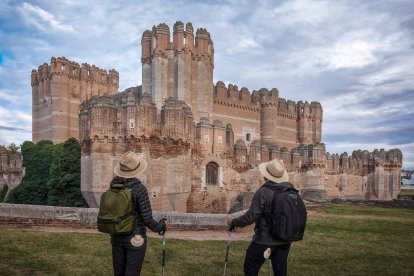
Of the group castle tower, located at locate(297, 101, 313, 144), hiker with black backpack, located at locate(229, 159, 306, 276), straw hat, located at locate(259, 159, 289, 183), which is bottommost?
hiker with black backpack, located at locate(229, 159, 306, 276)

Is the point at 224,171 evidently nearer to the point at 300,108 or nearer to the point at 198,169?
the point at 198,169

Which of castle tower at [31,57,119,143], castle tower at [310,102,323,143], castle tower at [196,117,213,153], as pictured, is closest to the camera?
castle tower at [196,117,213,153]

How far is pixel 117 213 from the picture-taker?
4.86 m

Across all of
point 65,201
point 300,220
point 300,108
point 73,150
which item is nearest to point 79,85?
point 73,150

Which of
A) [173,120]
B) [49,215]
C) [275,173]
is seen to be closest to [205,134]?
[173,120]

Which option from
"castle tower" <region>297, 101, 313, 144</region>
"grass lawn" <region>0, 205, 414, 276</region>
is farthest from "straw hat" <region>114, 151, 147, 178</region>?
"castle tower" <region>297, 101, 313, 144</region>

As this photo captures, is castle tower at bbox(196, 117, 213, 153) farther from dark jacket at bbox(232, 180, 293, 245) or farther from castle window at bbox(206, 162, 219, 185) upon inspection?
dark jacket at bbox(232, 180, 293, 245)

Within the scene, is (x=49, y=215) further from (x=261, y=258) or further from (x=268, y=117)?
(x=268, y=117)

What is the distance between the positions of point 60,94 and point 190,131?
34244 mm

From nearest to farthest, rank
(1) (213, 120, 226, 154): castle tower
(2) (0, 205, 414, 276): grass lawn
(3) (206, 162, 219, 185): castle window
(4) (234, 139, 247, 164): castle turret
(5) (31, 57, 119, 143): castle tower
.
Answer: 1. (2) (0, 205, 414, 276): grass lawn
2. (3) (206, 162, 219, 185): castle window
3. (1) (213, 120, 226, 154): castle tower
4. (4) (234, 139, 247, 164): castle turret
5. (5) (31, 57, 119, 143): castle tower

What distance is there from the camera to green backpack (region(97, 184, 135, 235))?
4840mm

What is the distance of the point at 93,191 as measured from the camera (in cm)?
1883

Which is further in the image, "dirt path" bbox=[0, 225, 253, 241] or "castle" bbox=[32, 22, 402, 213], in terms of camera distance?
"castle" bbox=[32, 22, 402, 213]

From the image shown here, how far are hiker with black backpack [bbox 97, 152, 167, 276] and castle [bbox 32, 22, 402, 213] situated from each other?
13.8 metres
